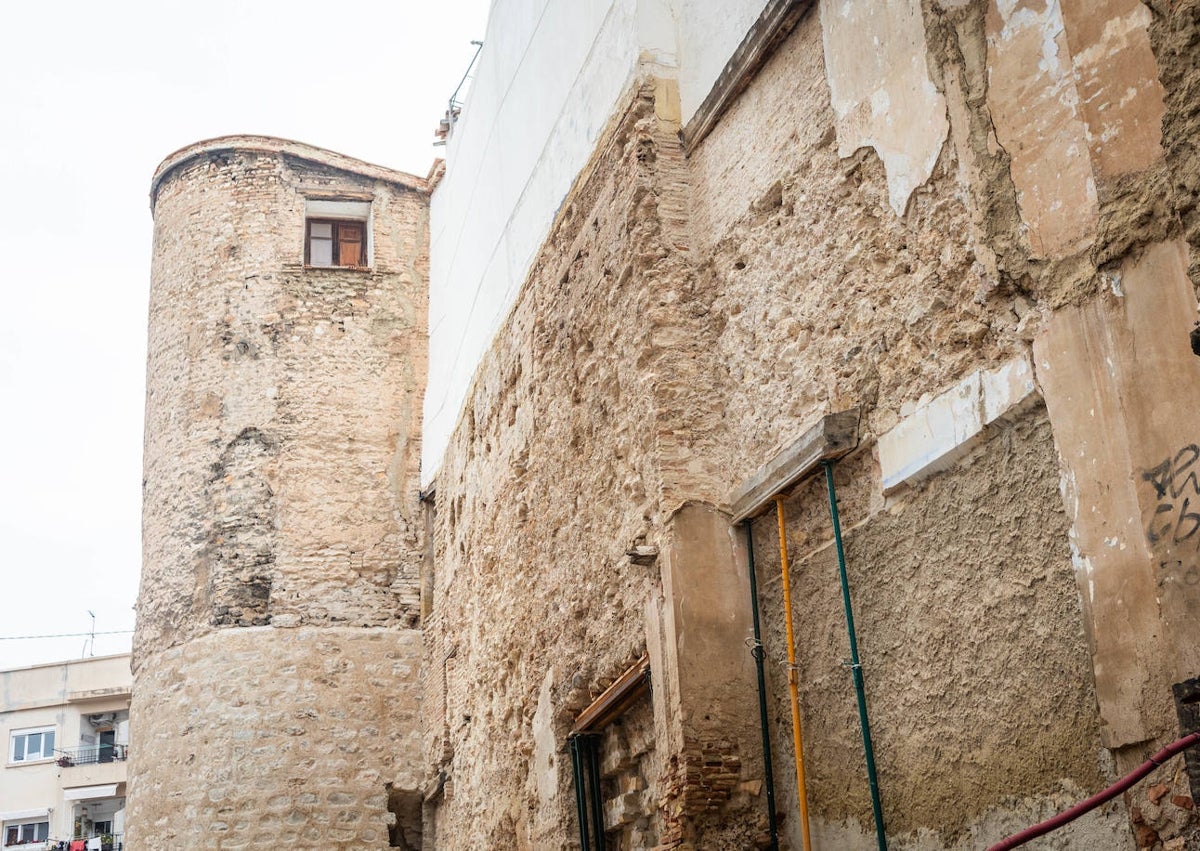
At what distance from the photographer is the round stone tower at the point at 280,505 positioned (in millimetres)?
10312

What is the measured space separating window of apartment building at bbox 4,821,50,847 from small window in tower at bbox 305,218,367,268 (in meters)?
19.3

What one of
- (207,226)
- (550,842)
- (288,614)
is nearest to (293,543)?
(288,614)

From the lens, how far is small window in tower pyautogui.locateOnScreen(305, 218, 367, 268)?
476 inches

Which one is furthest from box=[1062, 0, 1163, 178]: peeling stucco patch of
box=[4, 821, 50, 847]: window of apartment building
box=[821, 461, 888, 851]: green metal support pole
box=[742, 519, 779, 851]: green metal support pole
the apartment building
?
box=[4, 821, 50, 847]: window of apartment building

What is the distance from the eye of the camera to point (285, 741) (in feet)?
33.8

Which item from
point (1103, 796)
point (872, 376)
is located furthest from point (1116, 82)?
point (1103, 796)

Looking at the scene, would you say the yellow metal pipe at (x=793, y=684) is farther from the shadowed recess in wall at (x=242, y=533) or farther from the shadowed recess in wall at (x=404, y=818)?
the shadowed recess in wall at (x=242, y=533)

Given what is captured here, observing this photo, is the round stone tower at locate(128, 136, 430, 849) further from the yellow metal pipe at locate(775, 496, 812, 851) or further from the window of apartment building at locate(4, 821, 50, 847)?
the window of apartment building at locate(4, 821, 50, 847)

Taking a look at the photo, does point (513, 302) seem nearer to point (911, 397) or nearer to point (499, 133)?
point (499, 133)

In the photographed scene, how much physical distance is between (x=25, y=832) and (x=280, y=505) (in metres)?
19.9

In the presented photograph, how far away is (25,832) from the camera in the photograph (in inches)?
1064

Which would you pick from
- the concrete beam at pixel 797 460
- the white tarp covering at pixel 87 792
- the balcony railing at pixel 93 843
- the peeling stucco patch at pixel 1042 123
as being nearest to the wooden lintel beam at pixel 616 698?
the concrete beam at pixel 797 460

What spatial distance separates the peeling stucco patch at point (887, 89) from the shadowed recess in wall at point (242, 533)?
283 inches

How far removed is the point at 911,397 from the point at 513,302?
4.19 meters
